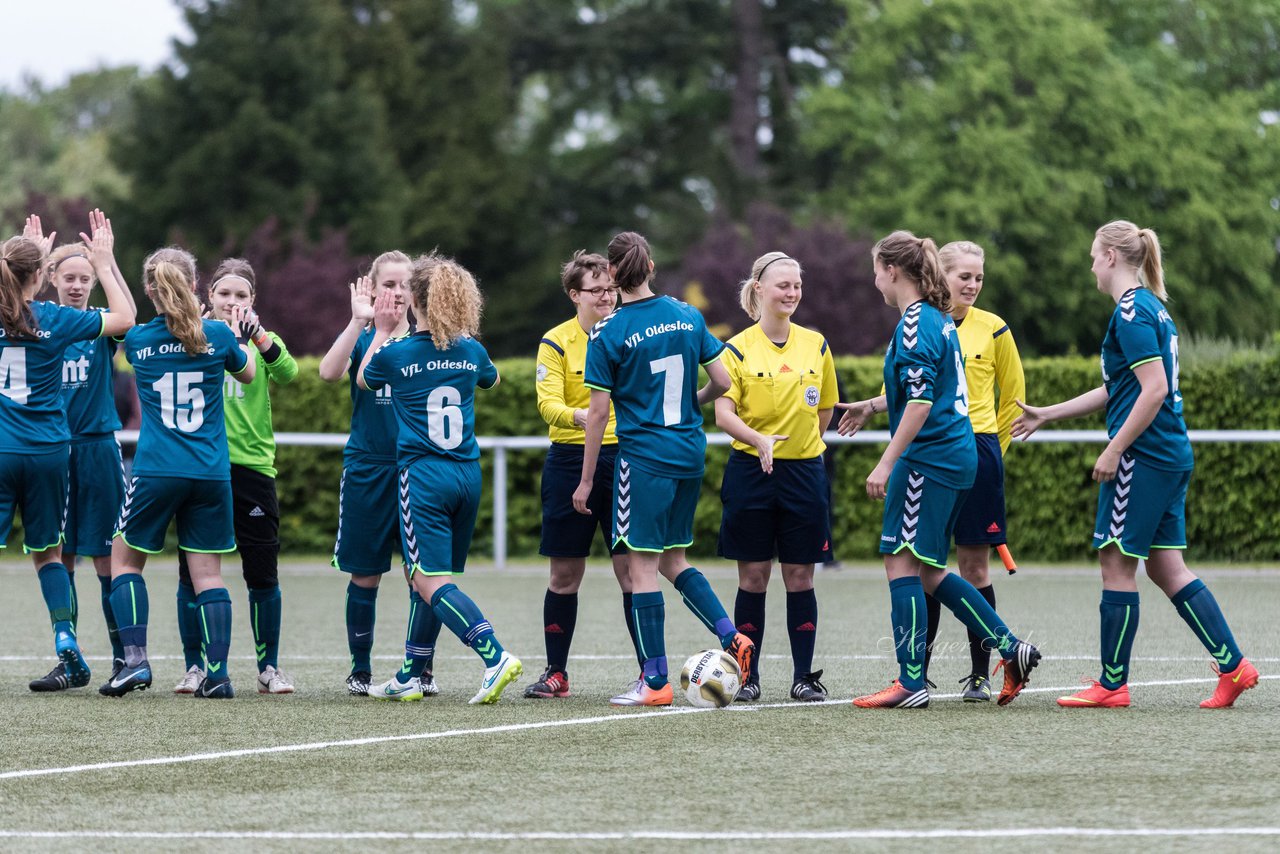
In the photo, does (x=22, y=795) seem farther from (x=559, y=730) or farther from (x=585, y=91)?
(x=585, y=91)

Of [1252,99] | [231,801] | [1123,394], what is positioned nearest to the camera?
[231,801]

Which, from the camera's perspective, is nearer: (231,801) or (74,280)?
(231,801)

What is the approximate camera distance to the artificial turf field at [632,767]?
5.06 m

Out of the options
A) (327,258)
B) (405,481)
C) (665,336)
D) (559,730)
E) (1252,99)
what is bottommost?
(559,730)

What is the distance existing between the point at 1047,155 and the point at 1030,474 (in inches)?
940

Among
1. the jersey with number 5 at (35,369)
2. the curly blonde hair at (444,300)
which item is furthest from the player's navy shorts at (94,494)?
the curly blonde hair at (444,300)

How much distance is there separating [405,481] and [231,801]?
8.23ft

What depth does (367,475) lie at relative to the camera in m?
8.37

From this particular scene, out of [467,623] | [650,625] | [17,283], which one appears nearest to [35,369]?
[17,283]

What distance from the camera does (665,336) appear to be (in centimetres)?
775

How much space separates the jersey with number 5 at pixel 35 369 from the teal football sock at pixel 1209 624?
4959mm

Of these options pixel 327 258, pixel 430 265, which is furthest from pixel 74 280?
pixel 327 258

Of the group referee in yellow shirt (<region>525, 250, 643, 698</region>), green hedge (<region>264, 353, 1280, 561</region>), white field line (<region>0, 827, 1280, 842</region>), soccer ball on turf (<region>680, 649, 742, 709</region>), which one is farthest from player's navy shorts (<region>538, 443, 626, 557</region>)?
green hedge (<region>264, 353, 1280, 561</region>)

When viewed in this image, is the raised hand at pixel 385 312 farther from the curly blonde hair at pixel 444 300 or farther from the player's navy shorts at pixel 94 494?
the player's navy shorts at pixel 94 494
